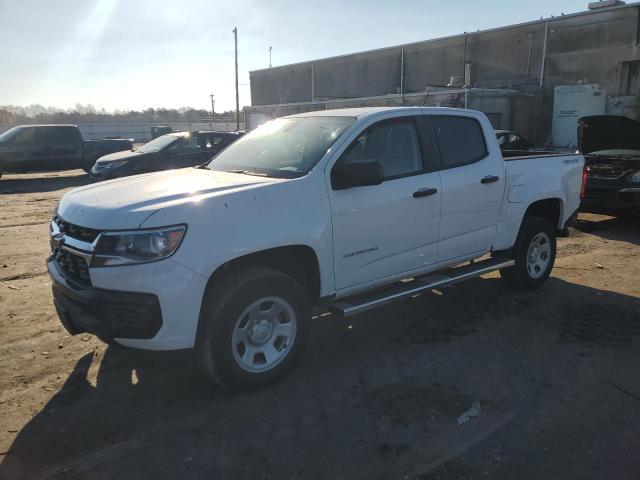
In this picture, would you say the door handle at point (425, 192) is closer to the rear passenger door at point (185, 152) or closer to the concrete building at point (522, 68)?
the rear passenger door at point (185, 152)

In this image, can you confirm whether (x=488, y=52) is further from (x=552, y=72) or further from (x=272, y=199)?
(x=272, y=199)

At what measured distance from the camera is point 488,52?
27141 mm

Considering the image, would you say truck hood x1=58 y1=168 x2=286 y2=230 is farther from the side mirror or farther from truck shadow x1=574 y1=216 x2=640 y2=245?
truck shadow x1=574 y1=216 x2=640 y2=245

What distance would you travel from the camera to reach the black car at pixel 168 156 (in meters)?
12.8

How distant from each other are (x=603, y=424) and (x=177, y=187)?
3.15m

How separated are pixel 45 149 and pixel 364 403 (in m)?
17.5

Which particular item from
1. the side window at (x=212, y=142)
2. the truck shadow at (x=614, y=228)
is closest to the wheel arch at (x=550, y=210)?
the truck shadow at (x=614, y=228)

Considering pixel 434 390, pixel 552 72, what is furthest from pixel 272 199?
pixel 552 72

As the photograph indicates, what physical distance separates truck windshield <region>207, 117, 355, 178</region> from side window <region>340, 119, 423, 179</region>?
180mm

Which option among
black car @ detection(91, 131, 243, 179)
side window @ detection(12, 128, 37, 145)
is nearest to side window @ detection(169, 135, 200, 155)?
black car @ detection(91, 131, 243, 179)

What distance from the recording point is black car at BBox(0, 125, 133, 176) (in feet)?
55.8

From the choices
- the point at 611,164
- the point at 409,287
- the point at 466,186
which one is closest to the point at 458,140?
the point at 466,186

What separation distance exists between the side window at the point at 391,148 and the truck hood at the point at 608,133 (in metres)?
6.83

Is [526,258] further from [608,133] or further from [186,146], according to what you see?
[186,146]
